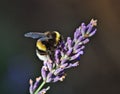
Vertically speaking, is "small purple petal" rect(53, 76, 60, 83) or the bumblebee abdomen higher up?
the bumblebee abdomen

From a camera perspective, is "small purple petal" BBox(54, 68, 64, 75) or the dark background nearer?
"small purple petal" BBox(54, 68, 64, 75)

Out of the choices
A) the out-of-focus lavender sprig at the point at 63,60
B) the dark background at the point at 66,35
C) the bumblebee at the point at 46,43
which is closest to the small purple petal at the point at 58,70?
the out-of-focus lavender sprig at the point at 63,60

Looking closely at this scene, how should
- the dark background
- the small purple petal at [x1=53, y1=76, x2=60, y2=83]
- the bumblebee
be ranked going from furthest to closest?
the dark background → the bumblebee → the small purple petal at [x1=53, y1=76, x2=60, y2=83]

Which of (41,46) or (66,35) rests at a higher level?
(66,35)

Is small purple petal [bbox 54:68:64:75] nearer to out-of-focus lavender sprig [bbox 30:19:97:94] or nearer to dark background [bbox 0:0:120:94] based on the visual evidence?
out-of-focus lavender sprig [bbox 30:19:97:94]

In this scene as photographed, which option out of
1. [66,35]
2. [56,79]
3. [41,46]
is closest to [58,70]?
[56,79]

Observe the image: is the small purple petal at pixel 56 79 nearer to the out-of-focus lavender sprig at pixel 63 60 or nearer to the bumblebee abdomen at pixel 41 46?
the out-of-focus lavender sprig at pixel 63 60

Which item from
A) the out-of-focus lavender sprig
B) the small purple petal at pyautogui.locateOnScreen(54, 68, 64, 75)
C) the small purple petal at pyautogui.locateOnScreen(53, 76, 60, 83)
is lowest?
the small purple petal at pyautogui.locateOnScreen(53, 76, 60, 83)

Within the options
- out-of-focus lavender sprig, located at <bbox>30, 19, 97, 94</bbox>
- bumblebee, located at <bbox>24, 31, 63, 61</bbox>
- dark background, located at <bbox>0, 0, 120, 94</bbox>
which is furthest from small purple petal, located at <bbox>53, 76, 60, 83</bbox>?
dark background, located at <bbox>0, 0, 120, 94</bbox>

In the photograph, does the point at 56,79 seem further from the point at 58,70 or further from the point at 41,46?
the point at 41,46
